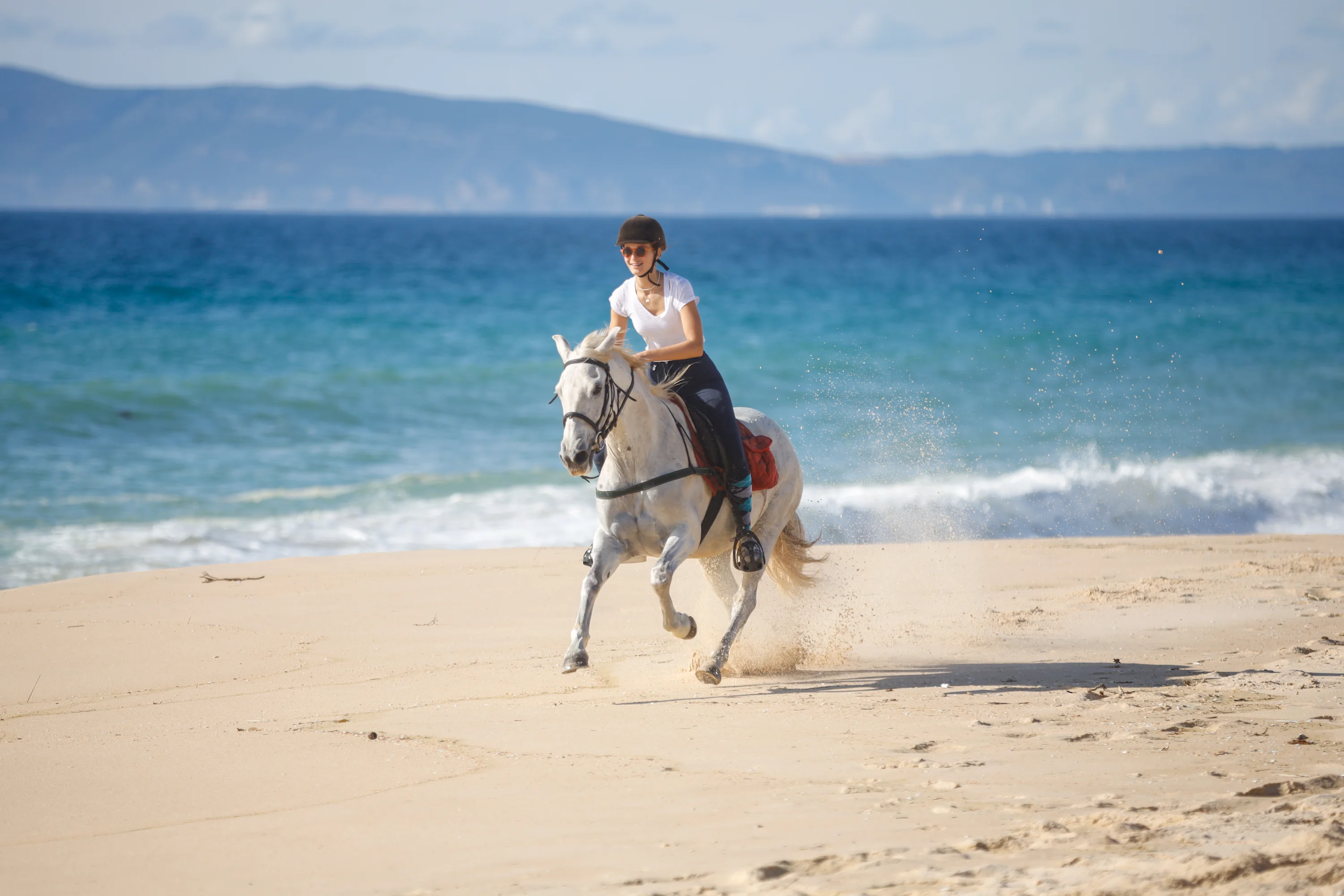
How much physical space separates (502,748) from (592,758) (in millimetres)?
458

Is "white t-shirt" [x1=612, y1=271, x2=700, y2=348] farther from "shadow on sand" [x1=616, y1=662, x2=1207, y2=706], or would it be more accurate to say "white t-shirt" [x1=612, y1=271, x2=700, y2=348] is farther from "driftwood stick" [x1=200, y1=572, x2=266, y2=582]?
"driftwood stick" [x1=200, y1=572, x2=266, y2=582]

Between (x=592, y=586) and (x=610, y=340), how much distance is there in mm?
1279

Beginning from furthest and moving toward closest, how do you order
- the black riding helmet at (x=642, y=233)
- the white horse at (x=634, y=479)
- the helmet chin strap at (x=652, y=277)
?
1. the helmet chin strap at (x=652, y=277)
2. the black riding helmet at (x=642, y=233)
3. the white horse at (x=634, y=479)

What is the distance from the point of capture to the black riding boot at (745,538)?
7.07m

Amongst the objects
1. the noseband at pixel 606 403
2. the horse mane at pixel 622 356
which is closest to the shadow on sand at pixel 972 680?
the noseband at pixel 606 403

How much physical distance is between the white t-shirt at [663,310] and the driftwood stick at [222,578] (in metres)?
4.76

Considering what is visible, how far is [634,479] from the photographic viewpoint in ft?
21.7

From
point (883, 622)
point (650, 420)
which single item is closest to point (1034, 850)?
point (650, 420)

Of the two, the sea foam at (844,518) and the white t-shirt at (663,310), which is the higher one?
the white t-shirt at (663,310)

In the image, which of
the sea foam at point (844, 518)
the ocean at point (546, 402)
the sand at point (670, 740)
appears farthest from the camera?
the ocean at point (546, 402)


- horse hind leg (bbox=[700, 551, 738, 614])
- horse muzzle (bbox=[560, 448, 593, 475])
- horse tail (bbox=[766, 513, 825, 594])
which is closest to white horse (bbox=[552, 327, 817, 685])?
horse muzzle (bbox=[560, 448, 593, 475])

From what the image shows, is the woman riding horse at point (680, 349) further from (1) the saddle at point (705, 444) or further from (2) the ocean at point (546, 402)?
(2) the ocean at point (546, 402)

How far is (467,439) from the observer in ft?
64.0

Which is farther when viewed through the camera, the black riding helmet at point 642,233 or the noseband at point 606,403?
the black riding helmet at point 642,233
